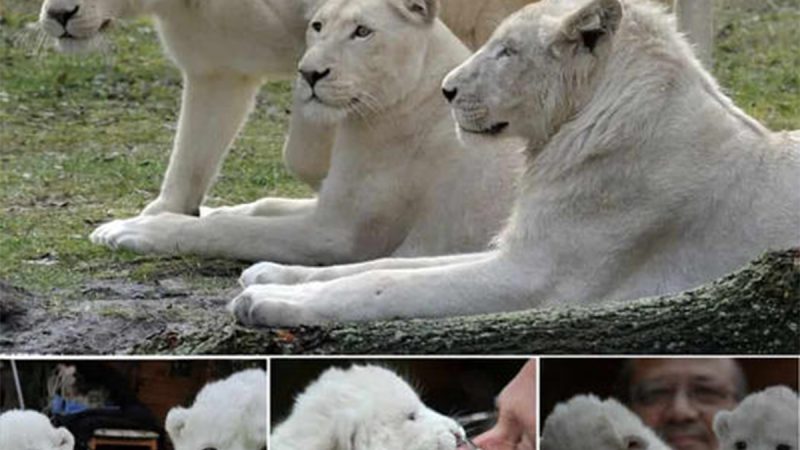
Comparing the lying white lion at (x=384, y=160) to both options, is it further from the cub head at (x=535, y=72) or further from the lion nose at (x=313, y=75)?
the cub head at (x=535, y=72)

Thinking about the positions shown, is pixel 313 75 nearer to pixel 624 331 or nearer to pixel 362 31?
pixel 362 31

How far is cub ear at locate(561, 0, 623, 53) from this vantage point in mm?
6879

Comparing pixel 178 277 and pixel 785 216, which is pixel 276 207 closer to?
pixel 178 277

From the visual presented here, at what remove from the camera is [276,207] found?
362 inches

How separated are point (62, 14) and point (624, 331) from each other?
3674 millimetres

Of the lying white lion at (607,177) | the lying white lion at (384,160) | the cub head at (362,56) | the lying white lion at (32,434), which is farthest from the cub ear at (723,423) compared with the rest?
the cub head at (362,56)

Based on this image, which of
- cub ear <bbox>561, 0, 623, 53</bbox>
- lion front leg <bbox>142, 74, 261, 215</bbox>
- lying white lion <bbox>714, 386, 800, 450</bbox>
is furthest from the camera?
lion front leg <bbox>142, 74, 261, 215</bbox>

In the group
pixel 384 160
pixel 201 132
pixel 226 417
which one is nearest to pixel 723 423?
pixel 226 417

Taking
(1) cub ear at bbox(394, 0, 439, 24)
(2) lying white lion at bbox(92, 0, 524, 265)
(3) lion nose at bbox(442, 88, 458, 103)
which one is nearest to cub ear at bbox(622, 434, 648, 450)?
(3) lion nose at bbox(442, 88, 458, 103)

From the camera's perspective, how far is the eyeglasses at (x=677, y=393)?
5.92m

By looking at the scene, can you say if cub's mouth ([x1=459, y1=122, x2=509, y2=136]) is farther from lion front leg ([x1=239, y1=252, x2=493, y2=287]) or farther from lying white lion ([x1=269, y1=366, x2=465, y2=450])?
lying white lion ([x1=269, y1=366, x2=465, y2=450])

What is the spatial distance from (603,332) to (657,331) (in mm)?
149

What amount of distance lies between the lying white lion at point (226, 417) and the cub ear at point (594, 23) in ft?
5.60

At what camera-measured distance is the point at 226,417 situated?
6062 millimetres
